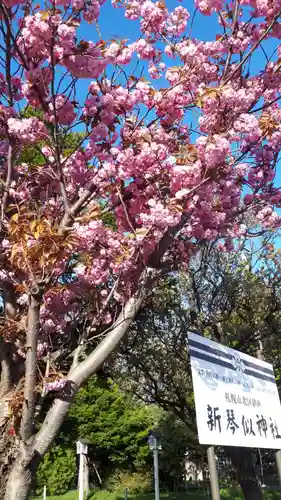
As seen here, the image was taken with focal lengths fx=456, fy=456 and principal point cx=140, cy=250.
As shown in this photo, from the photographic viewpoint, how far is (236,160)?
436 cm

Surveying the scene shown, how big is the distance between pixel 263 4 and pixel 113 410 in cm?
1910

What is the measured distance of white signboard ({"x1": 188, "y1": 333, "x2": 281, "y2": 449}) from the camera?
3.63 m

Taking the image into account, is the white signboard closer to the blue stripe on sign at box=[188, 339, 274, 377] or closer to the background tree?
the blue stripe on sign at box=[188, 339, 274, 377]

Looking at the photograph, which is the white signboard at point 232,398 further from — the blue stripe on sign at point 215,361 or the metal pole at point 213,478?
the metal pole at point 213,478

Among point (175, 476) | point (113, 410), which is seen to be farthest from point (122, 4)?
point (175, 476)

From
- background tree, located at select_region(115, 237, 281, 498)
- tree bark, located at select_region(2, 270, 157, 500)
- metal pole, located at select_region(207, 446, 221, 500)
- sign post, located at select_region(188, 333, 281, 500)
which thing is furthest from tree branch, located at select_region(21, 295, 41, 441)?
background tree, located at select_region(115, 237, 281, 498)

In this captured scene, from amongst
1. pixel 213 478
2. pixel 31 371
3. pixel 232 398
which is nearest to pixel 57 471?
pixel 232 398

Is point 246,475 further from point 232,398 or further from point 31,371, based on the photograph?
point 31,371

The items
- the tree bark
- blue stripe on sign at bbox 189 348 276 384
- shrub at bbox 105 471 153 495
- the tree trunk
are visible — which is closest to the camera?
the tree bark

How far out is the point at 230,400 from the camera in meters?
4.04

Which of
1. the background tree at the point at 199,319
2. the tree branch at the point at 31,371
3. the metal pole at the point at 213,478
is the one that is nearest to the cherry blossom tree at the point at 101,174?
the tree branch at the point at 31,371

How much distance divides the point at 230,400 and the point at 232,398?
2.4 inches

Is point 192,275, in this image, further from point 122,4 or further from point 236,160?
point 122,4

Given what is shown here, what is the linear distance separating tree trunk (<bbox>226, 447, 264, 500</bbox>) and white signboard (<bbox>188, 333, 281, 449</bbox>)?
3.75 metres
